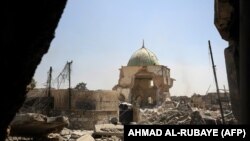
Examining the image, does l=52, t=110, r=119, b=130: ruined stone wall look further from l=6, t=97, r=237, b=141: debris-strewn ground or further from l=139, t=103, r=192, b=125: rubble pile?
l=139, t=103, r=192, b=125: rubble pile

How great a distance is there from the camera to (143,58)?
41.7 metres

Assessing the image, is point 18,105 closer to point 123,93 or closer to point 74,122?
point 74,122

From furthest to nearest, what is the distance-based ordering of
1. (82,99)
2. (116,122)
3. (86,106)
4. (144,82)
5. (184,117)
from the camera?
(144,82) → (82,99) → (86,106) → (184,117) → (116,122)

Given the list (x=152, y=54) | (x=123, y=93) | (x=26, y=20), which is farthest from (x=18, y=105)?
(x=152, y=54)

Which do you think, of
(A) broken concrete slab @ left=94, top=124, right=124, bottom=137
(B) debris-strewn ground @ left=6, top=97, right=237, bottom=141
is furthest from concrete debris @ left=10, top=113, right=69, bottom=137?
(A) broken concrete slab @ left=94, top=124, right=124, bottom=137

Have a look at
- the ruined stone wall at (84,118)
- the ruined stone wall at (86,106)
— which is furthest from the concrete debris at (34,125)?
the ruined stone wall at (86,106)

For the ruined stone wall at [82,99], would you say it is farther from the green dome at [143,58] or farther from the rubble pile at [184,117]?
the green dome at [143,58]

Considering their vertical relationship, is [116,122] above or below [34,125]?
below

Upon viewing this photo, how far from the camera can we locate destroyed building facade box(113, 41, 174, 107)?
125 ft

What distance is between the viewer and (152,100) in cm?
3938

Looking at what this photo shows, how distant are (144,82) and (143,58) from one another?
328 cm

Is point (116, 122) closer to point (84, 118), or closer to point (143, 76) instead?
point (84, 118)

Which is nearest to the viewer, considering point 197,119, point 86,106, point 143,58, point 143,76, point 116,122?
A: point 116,122

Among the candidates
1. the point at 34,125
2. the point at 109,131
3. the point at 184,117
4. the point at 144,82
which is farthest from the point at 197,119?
the point at 144,82
